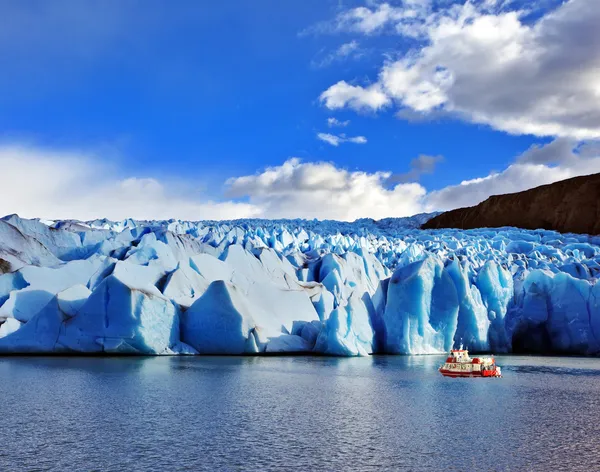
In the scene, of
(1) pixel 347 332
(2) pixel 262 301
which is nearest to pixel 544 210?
(1) pixel 347 332

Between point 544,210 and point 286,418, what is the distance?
60199 millimetres

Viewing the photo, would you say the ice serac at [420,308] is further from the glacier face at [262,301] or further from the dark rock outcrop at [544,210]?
the dark rock outcrop at [544,210]

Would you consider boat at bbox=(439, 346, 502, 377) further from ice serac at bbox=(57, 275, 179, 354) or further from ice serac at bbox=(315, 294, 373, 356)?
ice serac at bbox=(57, 275, 179, 354)

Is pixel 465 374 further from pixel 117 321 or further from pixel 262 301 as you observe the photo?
pixel 117 321

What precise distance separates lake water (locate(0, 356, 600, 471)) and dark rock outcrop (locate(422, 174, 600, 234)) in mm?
46370

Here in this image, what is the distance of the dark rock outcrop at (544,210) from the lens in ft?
204

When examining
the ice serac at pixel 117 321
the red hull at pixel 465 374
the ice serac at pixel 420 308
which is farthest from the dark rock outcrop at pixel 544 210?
the ice serac at pixel 117 321

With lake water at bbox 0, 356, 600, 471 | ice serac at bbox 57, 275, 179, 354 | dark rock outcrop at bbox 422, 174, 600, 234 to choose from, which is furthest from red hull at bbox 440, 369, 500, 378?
dark rock outcrop at bbox 422, 174, 600, 234

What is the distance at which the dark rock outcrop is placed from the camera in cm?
6216

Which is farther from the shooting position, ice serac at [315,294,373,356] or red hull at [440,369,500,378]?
ice serac at [315,294,373,356]

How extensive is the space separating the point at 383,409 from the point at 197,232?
2921 centimetres

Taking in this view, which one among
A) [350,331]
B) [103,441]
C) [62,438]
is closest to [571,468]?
[103,441]

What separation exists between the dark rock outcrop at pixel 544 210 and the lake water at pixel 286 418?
46.4 meters

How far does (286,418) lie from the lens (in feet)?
41.3
